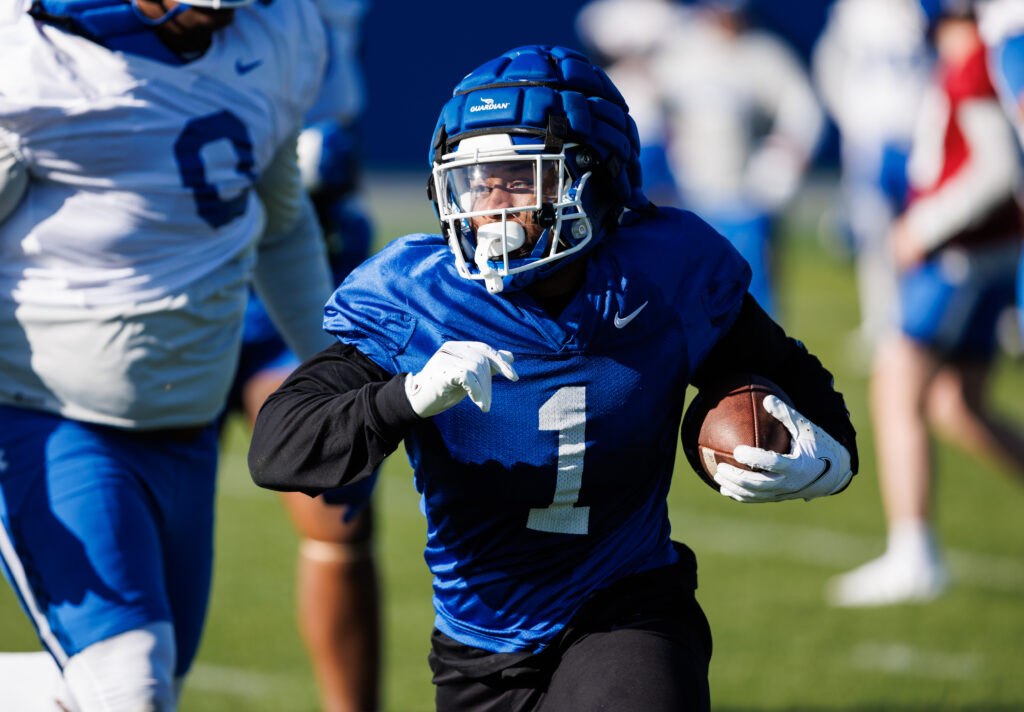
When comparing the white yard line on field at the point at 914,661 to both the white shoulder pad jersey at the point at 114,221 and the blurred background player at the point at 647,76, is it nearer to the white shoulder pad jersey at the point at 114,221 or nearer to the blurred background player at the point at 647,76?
the white shoulder pad jersey at the point at 114,221

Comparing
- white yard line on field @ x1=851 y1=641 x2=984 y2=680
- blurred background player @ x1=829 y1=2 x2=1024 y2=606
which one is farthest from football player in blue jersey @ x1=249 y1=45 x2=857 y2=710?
blurred background player @ x1=829 y1=2 x2=1024 y2=606

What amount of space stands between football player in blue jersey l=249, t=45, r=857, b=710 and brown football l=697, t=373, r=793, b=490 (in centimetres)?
4

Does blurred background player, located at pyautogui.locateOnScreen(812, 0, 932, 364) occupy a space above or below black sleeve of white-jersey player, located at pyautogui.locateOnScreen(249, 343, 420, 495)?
below

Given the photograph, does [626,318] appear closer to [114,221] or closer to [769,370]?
[769,370]

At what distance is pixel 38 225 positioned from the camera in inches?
106

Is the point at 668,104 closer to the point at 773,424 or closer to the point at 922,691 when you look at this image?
the point at 922,691

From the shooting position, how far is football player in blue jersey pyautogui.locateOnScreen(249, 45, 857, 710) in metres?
2.34

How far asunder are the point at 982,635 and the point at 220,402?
2.83 metres

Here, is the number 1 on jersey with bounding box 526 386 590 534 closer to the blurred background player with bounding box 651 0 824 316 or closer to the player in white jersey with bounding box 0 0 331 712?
the player in white jersey with bounding box 0 0 331 712

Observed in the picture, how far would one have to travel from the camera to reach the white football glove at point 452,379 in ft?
6.95

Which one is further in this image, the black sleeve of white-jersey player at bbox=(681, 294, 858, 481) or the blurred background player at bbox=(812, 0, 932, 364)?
the blurred background player at bbox=(812, 0, 932, 364)

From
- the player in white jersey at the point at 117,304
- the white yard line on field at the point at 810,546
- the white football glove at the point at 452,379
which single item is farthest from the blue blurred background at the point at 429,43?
the white football glove at the point at 452,379

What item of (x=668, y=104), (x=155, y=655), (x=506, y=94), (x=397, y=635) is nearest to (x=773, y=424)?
(x=506, y=94)

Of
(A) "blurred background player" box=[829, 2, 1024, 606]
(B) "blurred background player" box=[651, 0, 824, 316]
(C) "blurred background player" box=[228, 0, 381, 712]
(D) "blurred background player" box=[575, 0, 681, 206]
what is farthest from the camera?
(D) "blurred background player" box=[575, 0, 681, 206]
